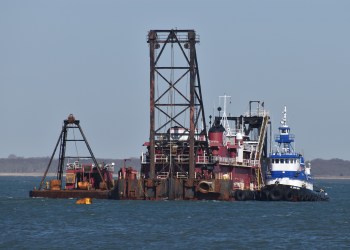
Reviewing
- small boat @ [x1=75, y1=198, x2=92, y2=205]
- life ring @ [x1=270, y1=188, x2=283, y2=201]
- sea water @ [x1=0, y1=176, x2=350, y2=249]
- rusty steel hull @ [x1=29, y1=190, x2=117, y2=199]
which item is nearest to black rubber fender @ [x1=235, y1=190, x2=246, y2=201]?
sea water @ [x1=0, y1=176, x2=350, y2=249]

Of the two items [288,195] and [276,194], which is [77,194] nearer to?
[276,194]

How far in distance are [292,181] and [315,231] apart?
39980 mm

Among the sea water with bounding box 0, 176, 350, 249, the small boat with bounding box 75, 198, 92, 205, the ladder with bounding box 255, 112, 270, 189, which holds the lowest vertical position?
the sea water with bounding box 0, 176, 350, 249

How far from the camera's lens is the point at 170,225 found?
80000 millimetres

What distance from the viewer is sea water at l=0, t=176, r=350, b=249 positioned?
68.0m

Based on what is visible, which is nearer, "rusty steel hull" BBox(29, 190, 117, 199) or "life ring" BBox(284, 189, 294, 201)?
"rusty steel hull" BBox(29, 190, 117, 199)

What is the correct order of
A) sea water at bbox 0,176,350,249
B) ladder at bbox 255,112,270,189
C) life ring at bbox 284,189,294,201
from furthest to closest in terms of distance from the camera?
ladder at bbox 255,112,270,189 → life ring at bbox 284,189,294,201 → sea water at bbox 0,176,350,249

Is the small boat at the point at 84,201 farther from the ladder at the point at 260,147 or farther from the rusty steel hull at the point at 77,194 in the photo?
the ladder at the point at 260,147

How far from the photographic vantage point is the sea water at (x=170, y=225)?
2677 inches

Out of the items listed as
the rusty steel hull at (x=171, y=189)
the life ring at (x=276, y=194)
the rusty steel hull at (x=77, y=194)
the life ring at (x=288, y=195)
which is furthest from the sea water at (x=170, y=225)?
the life ring at (x=288, y=195)

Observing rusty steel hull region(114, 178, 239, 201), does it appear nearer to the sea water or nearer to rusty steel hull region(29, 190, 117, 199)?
the sea water

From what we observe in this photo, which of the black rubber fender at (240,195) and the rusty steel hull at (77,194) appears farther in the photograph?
the black rubber fender at (240,195)

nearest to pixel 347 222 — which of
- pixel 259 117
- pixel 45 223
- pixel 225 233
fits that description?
pixel 225 233

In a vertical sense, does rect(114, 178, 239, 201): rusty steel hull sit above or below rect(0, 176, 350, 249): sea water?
above
